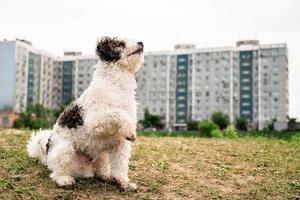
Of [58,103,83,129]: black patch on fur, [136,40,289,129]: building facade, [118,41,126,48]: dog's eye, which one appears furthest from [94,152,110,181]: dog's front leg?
[136,40,289,129]: building facade

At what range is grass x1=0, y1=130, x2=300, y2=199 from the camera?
19.5 feet

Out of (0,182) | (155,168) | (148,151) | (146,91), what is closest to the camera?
(0,182)

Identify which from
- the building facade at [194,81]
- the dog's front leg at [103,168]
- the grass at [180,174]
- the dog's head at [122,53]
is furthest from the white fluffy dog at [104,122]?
the building facade at [194,81]

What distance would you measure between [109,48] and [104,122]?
33.0 inches

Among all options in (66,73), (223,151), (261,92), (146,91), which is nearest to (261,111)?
(261,92)

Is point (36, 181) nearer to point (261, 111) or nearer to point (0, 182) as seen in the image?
point (0, 182)

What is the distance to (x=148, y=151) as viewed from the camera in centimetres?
871

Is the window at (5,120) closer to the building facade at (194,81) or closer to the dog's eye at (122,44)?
the building facade at (194,81)

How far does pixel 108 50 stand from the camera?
5.70 metres

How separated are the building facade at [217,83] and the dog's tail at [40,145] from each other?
8273cm

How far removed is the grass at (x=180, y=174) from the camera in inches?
234

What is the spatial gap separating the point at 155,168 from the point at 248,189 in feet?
4.50

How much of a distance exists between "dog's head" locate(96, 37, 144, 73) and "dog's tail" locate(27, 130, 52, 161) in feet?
4.52

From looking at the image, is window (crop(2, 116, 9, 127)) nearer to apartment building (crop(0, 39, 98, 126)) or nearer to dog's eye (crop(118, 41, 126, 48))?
apartment building (crop(0, 39, 98, 126))
